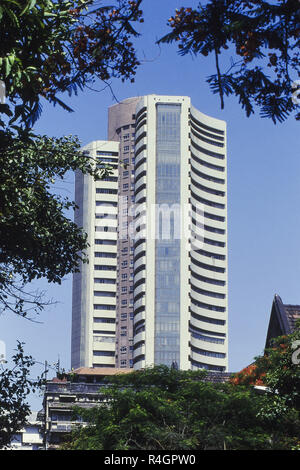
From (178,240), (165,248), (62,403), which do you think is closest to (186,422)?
(62,403)

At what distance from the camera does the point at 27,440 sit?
148 metres

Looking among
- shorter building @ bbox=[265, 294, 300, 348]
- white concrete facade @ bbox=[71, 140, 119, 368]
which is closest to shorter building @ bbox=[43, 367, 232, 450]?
shorter building @ bbox=[265, 294, 300, 348]

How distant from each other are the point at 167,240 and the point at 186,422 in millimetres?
138725

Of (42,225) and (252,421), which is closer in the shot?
(42,225)

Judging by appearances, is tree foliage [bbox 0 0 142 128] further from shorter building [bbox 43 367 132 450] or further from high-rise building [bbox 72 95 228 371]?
high-rise building [bbox 72 95 228 371]

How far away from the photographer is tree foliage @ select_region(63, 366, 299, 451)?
2830 cm

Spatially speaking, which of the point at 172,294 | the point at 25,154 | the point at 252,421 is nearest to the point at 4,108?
the point at 25,154

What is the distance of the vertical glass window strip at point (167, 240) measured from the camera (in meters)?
163

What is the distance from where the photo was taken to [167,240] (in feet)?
553

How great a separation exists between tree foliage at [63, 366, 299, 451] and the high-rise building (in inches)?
5085

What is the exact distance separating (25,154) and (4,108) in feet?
25.2

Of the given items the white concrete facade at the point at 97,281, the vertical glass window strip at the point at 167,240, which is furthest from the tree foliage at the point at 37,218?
the white concrete facade at the point at 97,281

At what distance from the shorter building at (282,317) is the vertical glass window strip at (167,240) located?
119 meters
